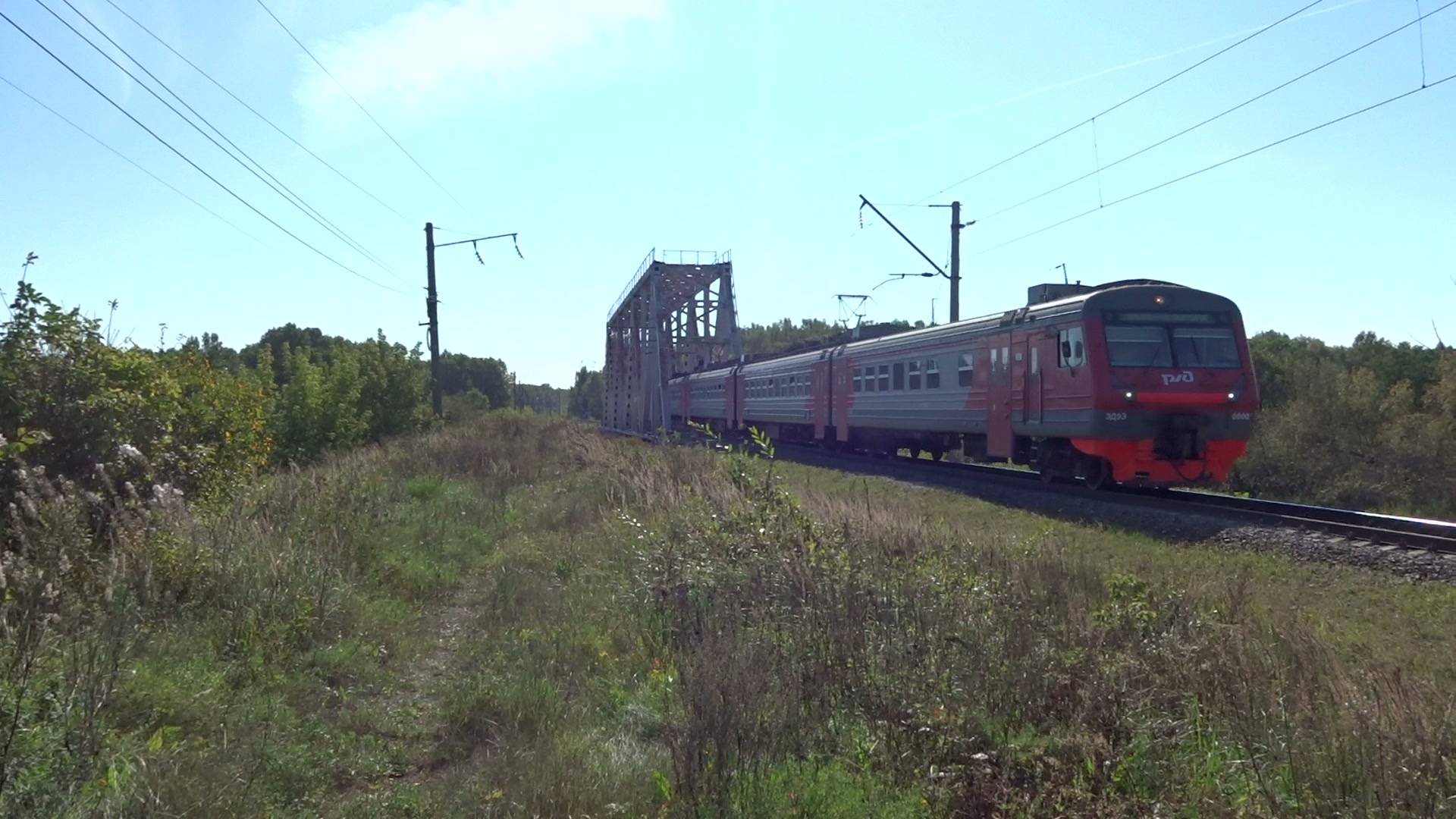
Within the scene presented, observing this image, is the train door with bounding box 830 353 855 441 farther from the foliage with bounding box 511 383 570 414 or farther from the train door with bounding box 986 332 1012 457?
the foliage with bounding box 511 383 570 414

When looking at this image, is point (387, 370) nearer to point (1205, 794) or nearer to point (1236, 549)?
point (1236, 549)

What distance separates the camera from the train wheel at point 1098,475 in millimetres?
14547

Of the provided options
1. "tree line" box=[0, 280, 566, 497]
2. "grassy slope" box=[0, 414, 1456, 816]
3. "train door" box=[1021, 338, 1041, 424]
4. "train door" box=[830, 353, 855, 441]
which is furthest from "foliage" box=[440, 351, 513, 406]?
"grassy slope" box=[0, 414, 1456, 816]

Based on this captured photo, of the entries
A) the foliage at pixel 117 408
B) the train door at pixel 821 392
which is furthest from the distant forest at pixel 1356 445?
the foliage at pixel 117 408

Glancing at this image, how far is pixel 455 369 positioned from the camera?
294 feet

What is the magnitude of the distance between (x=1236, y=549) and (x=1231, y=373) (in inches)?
196

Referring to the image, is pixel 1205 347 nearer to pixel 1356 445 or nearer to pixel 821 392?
pixel 1356 445

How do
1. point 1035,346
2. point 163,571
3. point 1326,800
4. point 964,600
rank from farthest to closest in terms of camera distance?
point 1035,346, point 163,571, point 964,600, point 1326,800

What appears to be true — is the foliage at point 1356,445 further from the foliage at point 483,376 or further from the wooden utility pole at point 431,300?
the foliage at point 483,376

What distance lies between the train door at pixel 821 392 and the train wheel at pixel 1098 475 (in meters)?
11.4

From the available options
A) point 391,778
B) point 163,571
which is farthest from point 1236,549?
point 163,571

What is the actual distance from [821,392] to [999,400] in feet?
34.0

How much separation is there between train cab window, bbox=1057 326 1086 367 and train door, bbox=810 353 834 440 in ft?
37.3

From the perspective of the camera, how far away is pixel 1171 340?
46.9ft
